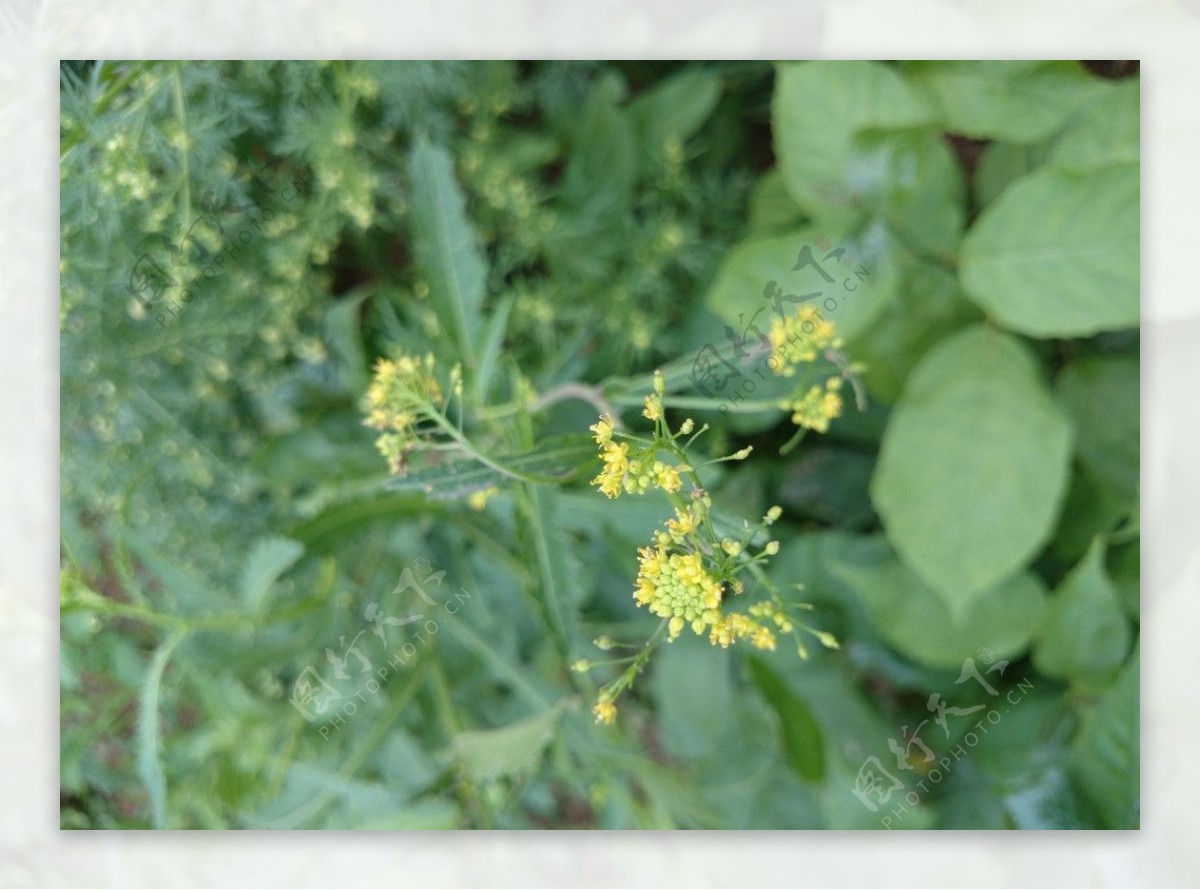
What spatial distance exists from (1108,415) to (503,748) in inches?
30.1

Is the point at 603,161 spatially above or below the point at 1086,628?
above

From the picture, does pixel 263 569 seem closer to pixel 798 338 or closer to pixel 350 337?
pixel 350 337

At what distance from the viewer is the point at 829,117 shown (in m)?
0.98

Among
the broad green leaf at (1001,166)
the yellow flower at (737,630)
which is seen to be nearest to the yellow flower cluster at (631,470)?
the yellow flower at (737,630)

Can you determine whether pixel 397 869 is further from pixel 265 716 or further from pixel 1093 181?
pixel 1093 181

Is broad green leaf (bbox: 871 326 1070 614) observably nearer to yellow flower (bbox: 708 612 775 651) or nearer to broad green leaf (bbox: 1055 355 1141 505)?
broad green leaf (bbox: 1055 355 1141 505)

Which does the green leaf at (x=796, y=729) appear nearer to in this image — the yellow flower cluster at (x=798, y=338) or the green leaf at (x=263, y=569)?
the yellow flower cluster at (x=798, y=338)

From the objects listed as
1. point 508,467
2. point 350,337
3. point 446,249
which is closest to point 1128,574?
point 508,467

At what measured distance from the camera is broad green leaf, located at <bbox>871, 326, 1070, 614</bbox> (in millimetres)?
941

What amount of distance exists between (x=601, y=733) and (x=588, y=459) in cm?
47

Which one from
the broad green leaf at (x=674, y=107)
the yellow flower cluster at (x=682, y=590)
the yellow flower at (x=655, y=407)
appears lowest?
the yellow flower cluster at (x=682, y=590)

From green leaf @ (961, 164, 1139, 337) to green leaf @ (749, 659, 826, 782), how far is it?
501 mm

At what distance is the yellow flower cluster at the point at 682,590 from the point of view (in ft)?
2.00

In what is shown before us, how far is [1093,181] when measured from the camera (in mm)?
880
